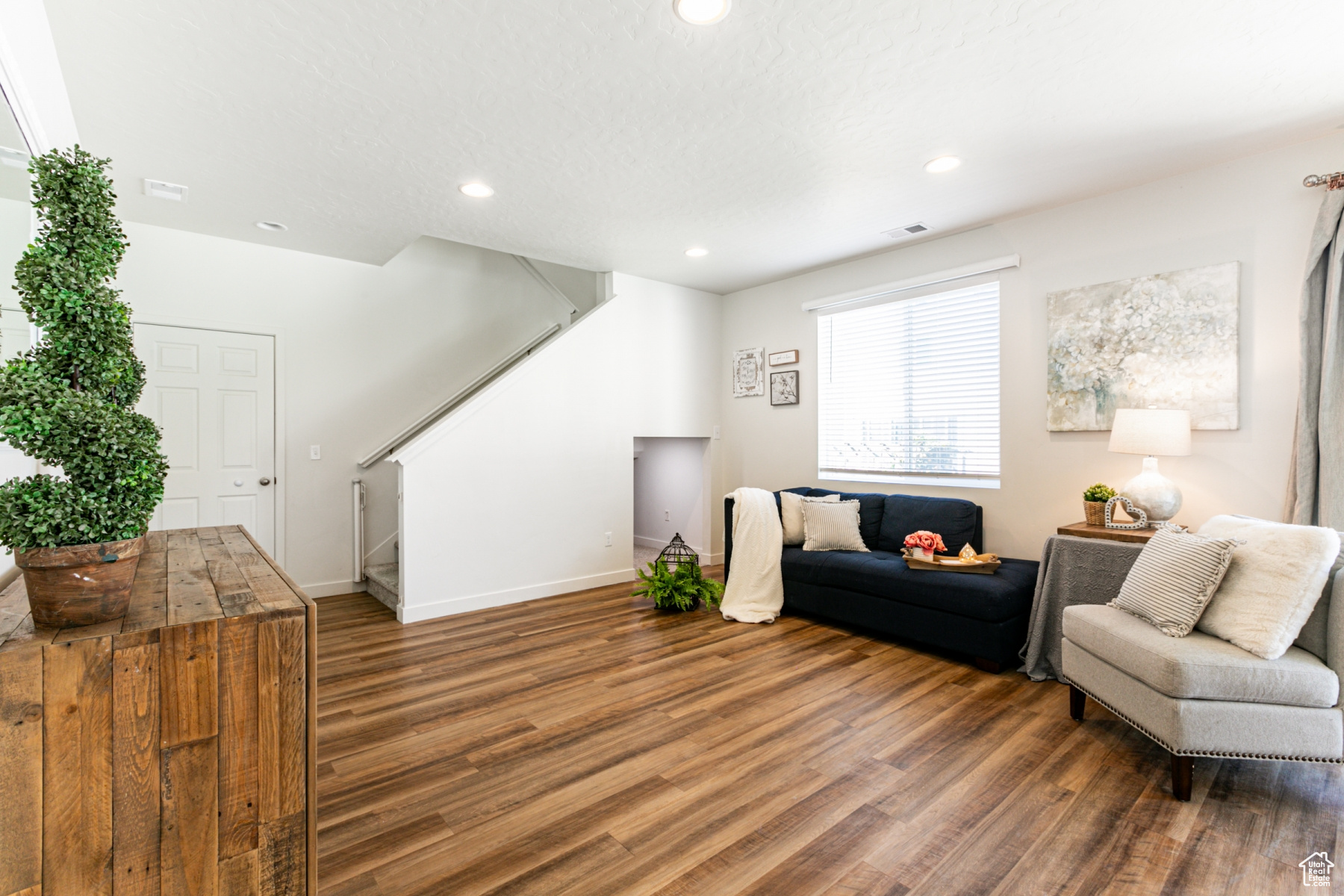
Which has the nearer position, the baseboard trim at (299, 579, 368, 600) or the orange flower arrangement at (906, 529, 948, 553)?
the orange flower arrangement at (906, 529, 948, 553)

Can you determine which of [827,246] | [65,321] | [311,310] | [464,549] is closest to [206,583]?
[65,321]

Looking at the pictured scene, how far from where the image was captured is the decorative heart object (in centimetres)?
308

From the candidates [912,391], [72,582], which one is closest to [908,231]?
[912,391]

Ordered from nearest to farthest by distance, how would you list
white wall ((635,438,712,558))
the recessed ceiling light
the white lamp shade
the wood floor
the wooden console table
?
the wooden console table → the wood floor → the recessed ceiling light → the white lamp shade → white wall ((635,438,712,558))

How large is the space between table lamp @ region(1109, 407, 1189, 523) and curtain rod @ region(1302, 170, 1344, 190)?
113 cm

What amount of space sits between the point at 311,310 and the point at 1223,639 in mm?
5643

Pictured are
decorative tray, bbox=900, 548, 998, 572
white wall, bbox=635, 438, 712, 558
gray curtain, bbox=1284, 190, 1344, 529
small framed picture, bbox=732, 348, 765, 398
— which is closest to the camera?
gray curtain, bbox=1284, 190, 1344, 529

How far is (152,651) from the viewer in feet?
3.36

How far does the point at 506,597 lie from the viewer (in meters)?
4.59

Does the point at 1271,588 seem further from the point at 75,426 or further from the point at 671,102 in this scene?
the point at 75,426

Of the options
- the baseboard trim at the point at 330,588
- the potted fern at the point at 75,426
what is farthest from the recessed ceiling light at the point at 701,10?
the baseboard trim at the point at 330,588

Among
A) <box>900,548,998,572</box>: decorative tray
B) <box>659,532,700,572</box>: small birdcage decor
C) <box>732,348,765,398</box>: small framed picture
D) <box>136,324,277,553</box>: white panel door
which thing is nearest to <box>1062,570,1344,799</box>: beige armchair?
<box>900,548,998,572</box>: decorative tray

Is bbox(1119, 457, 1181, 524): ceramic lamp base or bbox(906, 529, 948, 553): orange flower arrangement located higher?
bbox(1119, 457, 1181, 524): ceramic lamp base

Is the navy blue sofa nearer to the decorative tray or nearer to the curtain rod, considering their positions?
the decorative tray
